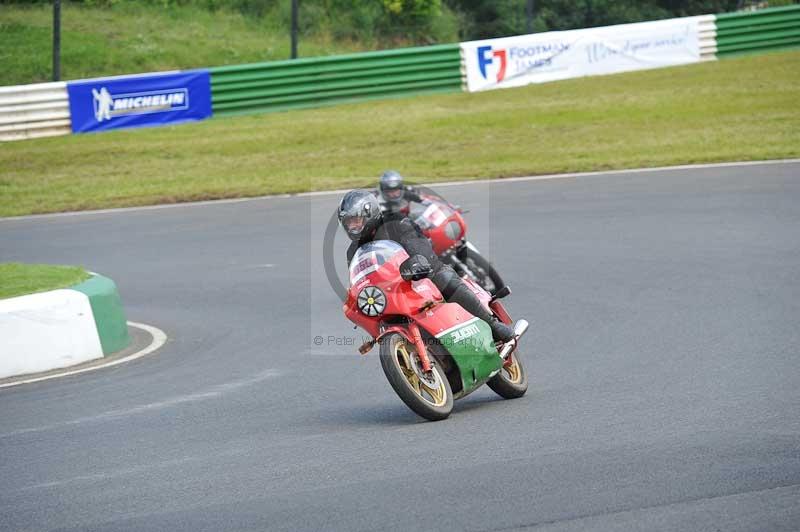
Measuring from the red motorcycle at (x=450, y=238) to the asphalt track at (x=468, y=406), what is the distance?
470 millimetres

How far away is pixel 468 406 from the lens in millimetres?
7969

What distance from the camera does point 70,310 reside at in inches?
394

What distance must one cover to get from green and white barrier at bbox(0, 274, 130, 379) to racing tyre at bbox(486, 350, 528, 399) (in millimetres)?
3937

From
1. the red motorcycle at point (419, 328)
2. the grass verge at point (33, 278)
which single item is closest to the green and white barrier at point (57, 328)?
the grass verge at point (33, 278)

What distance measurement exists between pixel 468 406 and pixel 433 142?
17.5 metres

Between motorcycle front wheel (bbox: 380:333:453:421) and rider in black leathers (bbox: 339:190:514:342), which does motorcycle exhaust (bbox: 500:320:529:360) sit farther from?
motorcycle front wheel (bbox: 380:333:453:421)

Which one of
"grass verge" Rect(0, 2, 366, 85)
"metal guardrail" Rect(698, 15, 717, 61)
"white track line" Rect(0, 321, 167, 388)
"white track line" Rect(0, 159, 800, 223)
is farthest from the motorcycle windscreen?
"grass verge" Rect(0, 2, 366, 85)

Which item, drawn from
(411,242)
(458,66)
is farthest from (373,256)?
(458,66)

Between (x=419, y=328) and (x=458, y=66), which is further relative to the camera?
(x=458, y=66)

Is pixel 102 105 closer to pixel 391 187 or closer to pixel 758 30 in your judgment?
pixel 391 187

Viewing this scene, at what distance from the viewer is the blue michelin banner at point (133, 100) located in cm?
2577

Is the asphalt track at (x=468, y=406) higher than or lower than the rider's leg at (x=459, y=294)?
lower

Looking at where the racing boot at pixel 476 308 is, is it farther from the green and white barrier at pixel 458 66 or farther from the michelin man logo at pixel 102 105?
the michelin man logo at pixel 102 105

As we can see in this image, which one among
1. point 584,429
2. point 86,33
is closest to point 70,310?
point 584,429
